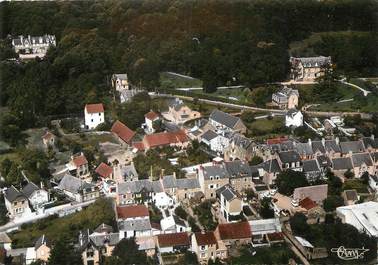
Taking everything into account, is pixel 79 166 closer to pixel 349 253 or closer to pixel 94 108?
pixel 94 108

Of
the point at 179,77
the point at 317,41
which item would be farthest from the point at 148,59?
the point at 317,41

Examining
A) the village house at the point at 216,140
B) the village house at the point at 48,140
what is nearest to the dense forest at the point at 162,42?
the village house at the point at 48,140

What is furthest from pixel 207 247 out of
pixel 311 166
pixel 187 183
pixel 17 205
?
pixel 17 205

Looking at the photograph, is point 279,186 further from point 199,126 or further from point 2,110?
point 2,110

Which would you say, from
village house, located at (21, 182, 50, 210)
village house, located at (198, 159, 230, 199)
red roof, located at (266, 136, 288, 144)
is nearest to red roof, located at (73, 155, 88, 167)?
village house, located at (21, 182, 50, 210)

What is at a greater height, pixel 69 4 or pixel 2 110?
pixel 69 4
